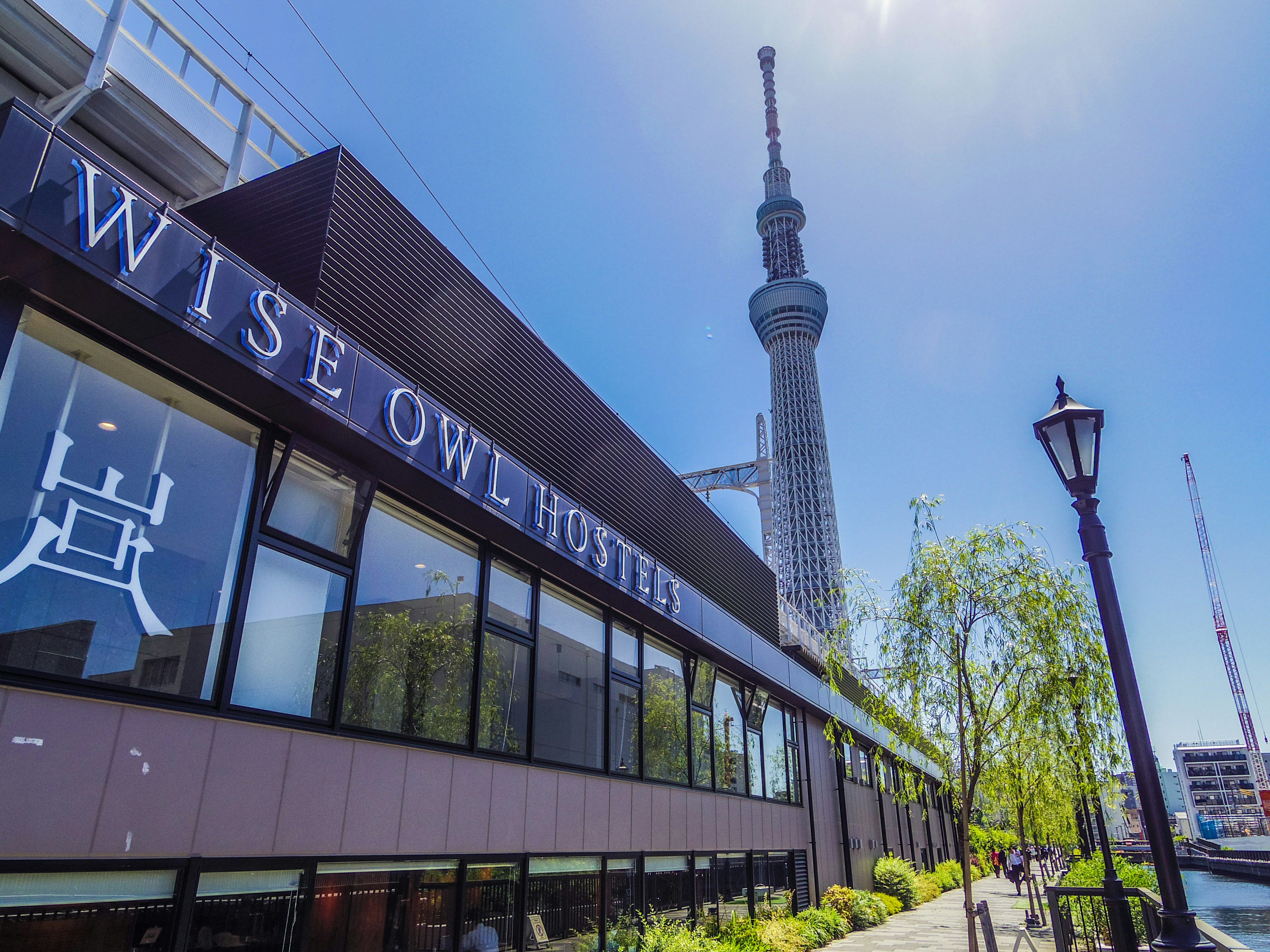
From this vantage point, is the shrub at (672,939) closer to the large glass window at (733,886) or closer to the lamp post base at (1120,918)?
the large glass window at (733,886)

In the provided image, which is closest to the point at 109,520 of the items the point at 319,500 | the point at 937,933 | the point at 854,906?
the point at 319,500

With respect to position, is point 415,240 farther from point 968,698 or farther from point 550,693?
point 968,698

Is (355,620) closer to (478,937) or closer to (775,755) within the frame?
(478,937)

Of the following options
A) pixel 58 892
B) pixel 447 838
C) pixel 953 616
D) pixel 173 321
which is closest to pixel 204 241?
pixel 173 321

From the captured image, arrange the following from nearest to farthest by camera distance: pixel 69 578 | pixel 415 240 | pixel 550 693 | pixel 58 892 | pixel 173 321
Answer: pixel 58 892, pixel 69 578, pixel 173 321, pixel 415 240, pixel 550 693

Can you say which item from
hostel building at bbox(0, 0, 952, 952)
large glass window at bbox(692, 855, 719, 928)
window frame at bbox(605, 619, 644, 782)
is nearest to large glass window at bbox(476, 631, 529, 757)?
hostel building at bbox(0, 0, 952, 952)

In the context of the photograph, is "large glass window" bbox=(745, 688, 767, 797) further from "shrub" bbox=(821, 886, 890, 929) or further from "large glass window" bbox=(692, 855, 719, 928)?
"shrub" bbox=(821, 886, 890, 929)

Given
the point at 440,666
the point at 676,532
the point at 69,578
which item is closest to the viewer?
the point at 69,578

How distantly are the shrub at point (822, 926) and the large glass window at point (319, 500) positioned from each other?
45.9 ft

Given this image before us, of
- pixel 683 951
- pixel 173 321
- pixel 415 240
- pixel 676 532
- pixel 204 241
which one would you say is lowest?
pixel 683 951

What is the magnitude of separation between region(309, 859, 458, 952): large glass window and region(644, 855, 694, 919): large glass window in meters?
4.97

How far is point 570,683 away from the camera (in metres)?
11.6

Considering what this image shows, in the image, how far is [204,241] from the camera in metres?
6.32

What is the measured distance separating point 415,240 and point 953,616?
9164mm
